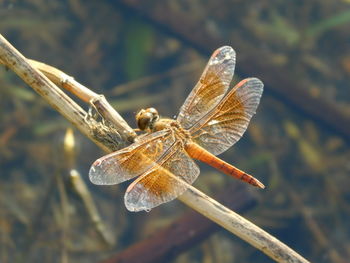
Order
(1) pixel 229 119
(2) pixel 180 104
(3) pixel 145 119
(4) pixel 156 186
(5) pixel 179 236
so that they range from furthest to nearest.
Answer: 1. (2) pixel 180 104
2. (5) pixel 179 236
3. (1) pixel 229 119
4. (3) pixel 145 119
5. (4) pixel 156 186

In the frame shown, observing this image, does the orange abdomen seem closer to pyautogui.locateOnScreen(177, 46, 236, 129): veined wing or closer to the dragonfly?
the dragonfly

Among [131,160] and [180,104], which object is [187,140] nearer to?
[131,160]

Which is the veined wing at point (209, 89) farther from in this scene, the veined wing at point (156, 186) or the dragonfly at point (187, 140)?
the veined wing at point (156, 186)

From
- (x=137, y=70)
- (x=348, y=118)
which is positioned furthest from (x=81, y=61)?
(x=348, y=118)

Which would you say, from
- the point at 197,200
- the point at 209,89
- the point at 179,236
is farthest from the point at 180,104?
the point at 197,200

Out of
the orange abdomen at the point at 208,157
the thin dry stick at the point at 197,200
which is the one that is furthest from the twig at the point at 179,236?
the thin dry stick at the point at 197,200

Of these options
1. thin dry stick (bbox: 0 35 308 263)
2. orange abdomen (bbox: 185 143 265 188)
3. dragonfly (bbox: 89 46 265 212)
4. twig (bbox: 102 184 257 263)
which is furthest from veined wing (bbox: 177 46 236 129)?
twig (bbox: 102 184 257 263)
